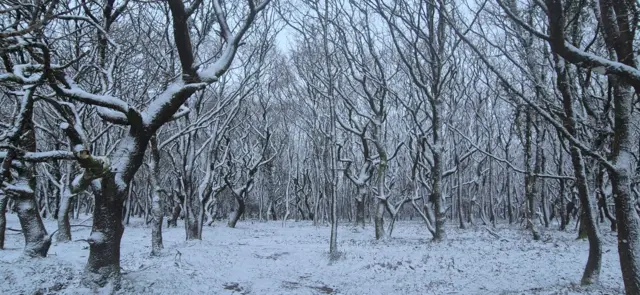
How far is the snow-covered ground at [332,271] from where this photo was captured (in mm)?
6500

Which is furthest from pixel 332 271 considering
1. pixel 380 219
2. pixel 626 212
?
pixel 626 212

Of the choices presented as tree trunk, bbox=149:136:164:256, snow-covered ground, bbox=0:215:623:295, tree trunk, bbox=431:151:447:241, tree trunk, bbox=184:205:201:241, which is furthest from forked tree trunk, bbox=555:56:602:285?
tree trunk, bbox=184:205:201:241

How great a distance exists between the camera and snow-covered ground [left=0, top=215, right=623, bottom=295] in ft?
21.3

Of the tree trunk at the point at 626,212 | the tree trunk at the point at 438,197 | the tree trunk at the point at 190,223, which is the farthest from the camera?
the tree trunk at the point at 190,223

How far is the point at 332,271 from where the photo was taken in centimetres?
935

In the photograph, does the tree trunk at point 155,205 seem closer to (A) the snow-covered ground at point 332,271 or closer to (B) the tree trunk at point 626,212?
(A) the snow-covered ground at point 332,271

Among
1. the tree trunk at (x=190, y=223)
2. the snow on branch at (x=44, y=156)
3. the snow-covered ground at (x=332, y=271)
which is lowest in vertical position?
the snow-covered ground at (x=332, y=271)

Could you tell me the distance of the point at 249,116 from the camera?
82.8 ft

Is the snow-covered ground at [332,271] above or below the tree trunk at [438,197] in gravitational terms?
below

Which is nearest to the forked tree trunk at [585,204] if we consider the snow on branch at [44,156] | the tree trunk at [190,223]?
the snow on branch at [44,156]

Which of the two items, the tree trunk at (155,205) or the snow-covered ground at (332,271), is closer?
the snow-covered ground at (332,271)

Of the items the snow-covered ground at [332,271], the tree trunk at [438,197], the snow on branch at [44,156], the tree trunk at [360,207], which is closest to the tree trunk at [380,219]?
the tree trunk at [438,197]

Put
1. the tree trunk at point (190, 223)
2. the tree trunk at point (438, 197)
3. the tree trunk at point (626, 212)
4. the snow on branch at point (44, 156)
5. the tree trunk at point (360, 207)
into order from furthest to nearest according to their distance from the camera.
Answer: the tree trunk at point (360, 207) < the tree trunk at point (190, 223) < the tree trunk at point (438, 197) < the snow on branch at point (44, 156) < the tree trunk at point (626, 212)

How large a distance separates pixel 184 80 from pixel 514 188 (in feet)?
121
